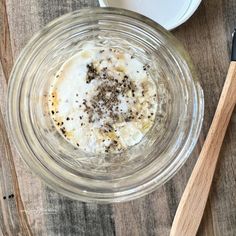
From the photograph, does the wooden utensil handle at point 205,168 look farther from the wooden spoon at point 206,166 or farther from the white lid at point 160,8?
the white lid at point 160,8

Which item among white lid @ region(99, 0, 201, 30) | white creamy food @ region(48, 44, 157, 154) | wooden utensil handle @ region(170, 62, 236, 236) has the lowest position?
wooden utensil handle @ region(170, 62, 236, 236)

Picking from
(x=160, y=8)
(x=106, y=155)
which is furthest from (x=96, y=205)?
(x=160, y=8)

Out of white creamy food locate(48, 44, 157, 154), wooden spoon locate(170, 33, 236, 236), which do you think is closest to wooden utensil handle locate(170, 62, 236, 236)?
wooden spoon locate(170, 33, 236, 236)

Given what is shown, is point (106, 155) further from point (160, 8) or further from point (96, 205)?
point (160, 8)

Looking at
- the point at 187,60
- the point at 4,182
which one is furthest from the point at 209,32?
the point at 4,182

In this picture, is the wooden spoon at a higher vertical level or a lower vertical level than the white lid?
lower

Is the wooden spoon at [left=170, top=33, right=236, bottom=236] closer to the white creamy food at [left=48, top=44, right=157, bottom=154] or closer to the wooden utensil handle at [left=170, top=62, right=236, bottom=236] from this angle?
the wooden utensil handle at [left=170, top=62, right=236, bottom=236]

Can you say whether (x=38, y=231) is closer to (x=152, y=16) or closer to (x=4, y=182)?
(x=4, y=182)
